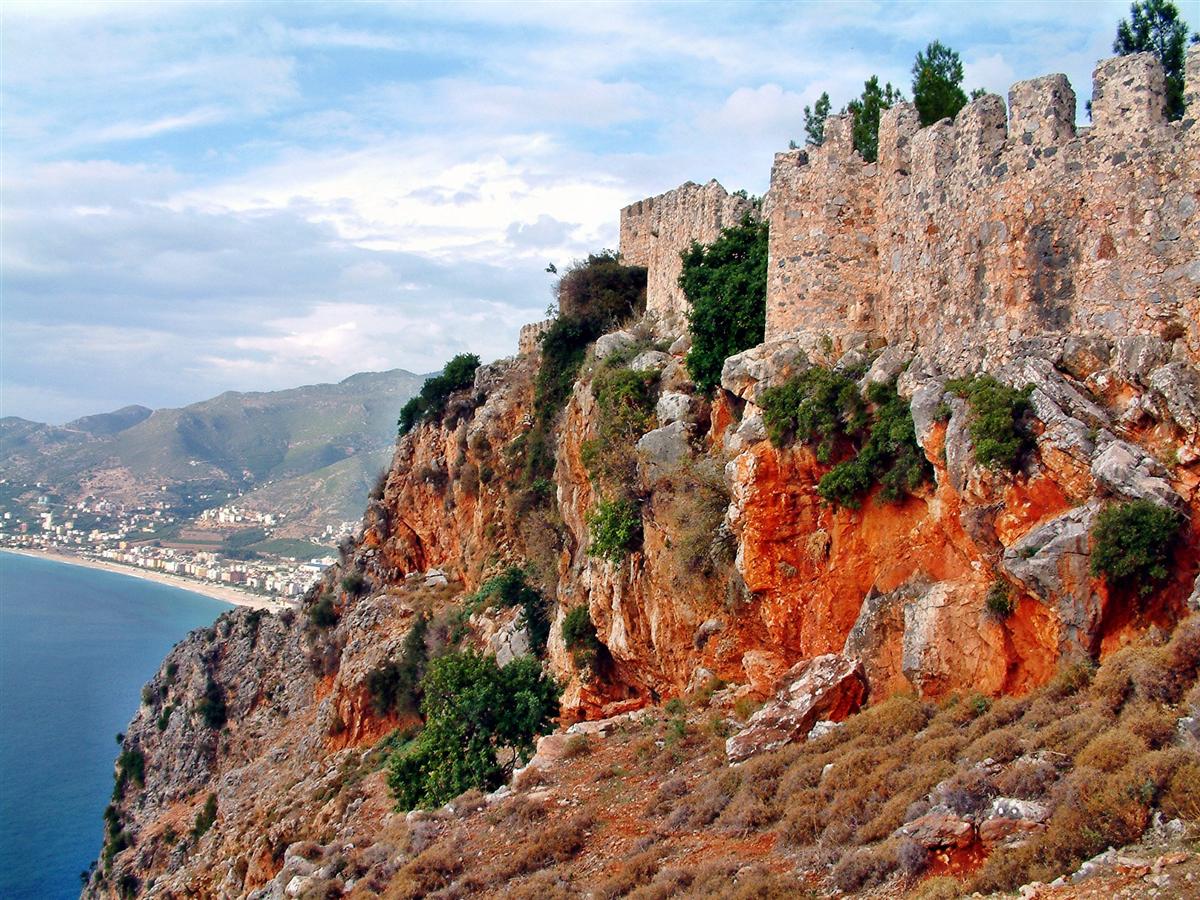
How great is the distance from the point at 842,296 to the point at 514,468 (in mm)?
16600

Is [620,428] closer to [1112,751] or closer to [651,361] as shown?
[651,361]

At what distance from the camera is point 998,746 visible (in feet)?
30.7

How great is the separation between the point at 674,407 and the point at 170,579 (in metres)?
135

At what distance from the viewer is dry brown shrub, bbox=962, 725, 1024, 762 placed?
9234 mm

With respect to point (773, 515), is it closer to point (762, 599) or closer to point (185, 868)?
point (762, 599)

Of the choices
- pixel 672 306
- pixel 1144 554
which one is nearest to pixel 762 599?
pixel 1144 554

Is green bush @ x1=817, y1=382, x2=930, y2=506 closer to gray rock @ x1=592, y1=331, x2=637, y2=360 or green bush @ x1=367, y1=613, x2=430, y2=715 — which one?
gray rock @ x1=592, y1=331, x2=637, y2=360

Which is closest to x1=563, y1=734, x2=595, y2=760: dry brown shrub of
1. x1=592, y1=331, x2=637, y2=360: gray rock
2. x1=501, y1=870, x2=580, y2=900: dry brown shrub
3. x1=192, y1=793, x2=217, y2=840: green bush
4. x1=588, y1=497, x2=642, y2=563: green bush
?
x1=501, y1=870, x2=580, y2=900: dry brown shrub

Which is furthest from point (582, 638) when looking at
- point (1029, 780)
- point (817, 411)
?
point (1029, 780)

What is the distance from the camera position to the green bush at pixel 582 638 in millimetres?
21812

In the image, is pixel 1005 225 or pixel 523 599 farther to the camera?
pixel 523 599

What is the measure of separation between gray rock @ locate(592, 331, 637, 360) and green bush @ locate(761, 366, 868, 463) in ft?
28.0

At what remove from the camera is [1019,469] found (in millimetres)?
11461

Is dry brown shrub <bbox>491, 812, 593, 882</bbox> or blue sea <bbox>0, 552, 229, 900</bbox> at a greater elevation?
dry brown shrub <bbox>491, 812, 593, 882</bbox>
